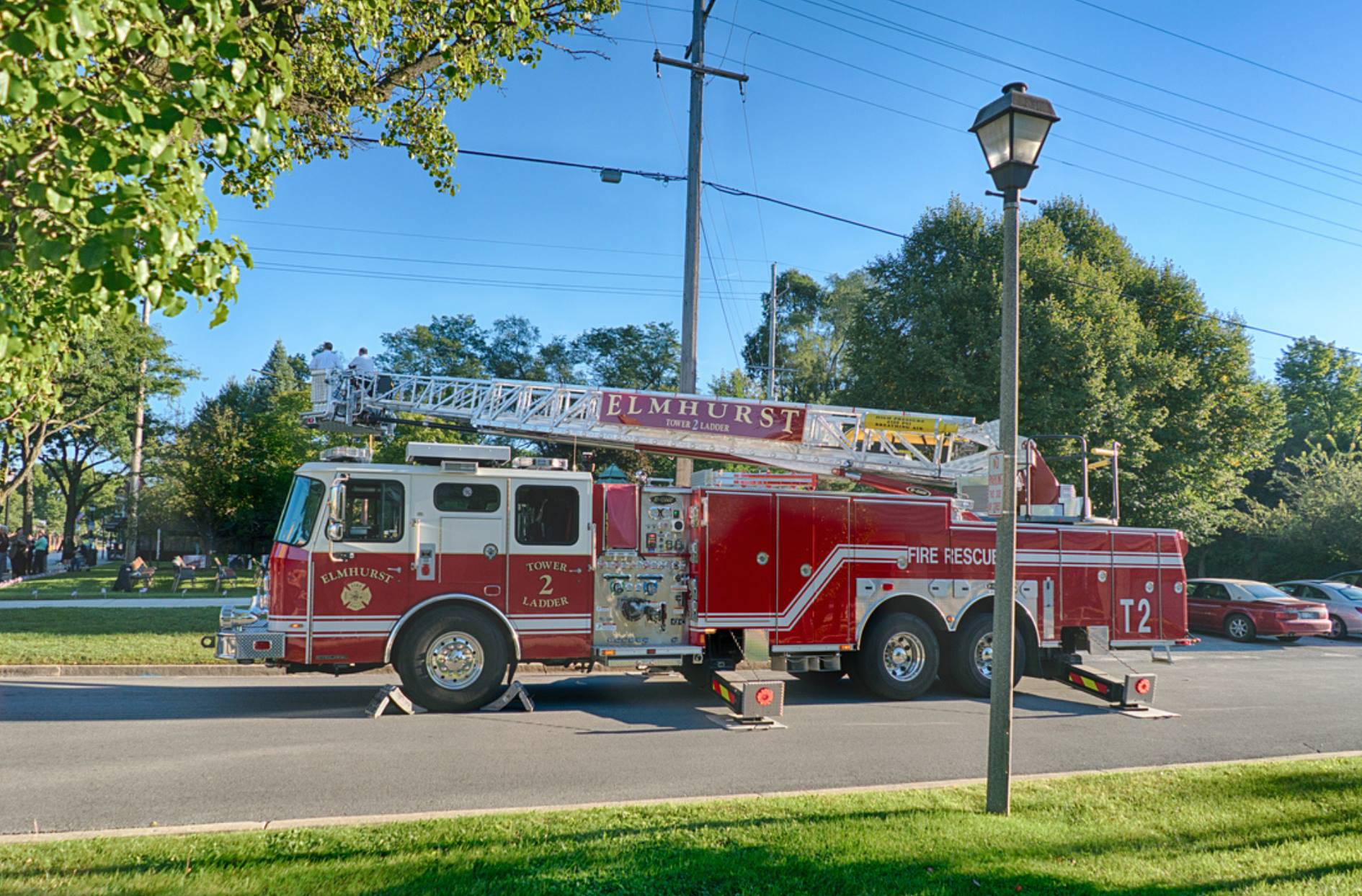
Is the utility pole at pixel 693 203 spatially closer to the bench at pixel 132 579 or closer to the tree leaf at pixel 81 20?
the tree leaf at pixel 81 20

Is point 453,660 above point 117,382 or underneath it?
underneath

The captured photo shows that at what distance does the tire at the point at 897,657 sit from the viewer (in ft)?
36.8

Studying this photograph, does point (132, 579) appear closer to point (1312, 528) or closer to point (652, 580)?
point (652, 580)

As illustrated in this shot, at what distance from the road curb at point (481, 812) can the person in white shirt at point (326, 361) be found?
42.8ft

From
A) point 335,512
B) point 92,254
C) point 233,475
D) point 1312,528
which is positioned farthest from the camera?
point 1312,528

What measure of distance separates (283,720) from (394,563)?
1890mm

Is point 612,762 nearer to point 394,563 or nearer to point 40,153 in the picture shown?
point 394,563

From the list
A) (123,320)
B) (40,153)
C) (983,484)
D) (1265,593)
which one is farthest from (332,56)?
(1265,593)

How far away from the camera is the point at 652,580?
35.1 feet

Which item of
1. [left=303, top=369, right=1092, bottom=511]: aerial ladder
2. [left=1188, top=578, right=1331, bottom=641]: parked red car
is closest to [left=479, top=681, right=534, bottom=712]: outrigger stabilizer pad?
[left=303, top=369, right=1092, bottom=511]: aerial ladder

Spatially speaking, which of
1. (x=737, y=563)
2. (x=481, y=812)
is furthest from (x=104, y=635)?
(x=481, y=812)

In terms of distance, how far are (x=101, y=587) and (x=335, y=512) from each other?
61.1ft

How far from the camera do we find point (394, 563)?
31.8 feet

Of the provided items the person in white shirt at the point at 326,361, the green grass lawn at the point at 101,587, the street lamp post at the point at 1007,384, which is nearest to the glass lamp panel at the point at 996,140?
the street lamp post at the point at 1007,384
